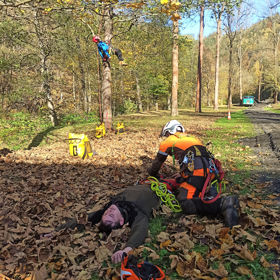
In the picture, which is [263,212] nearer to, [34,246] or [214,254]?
[214,254]

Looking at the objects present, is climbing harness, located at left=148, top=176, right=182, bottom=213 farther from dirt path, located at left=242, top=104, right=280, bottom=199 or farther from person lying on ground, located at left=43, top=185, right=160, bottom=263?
dirt path, located at left=242, top=104, right=280, bottom=199

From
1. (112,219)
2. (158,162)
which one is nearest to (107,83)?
(158,162)

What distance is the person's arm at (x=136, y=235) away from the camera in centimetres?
296

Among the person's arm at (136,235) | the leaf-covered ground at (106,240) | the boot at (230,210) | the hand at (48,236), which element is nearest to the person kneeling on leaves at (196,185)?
the boot at (230,210)

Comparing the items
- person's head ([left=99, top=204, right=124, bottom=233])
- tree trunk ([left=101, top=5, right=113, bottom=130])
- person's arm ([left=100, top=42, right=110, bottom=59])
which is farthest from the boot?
tree trunk ([left=101, top=5, right=113, bottom=130])

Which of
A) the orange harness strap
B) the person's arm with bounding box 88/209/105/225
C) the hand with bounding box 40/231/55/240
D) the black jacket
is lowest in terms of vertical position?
the hand with bounding box 40/231/55/240

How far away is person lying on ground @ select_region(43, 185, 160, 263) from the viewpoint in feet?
10.6

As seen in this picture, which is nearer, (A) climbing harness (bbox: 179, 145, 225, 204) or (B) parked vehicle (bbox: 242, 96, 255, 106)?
(A) climbing harness (bbox: 179, 145, 225, 204)

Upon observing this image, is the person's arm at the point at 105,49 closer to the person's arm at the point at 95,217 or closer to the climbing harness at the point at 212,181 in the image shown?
the climbing harness at the point at 212,181

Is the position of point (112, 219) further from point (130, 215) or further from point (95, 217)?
point (95, 217)

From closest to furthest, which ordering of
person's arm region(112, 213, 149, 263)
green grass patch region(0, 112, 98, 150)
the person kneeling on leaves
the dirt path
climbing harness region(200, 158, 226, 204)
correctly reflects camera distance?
person's arm region(112, 213, 149, 263)
the person kneeling on leaves
climbing harness region(200, 158, 226, 204)
the dirt path
green grass patch region(0, 112, 98, 150)

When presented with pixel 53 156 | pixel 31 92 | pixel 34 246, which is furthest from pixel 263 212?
pixel 31 92

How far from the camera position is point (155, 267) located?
265 centimetres

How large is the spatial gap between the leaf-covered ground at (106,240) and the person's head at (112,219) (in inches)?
5.6
